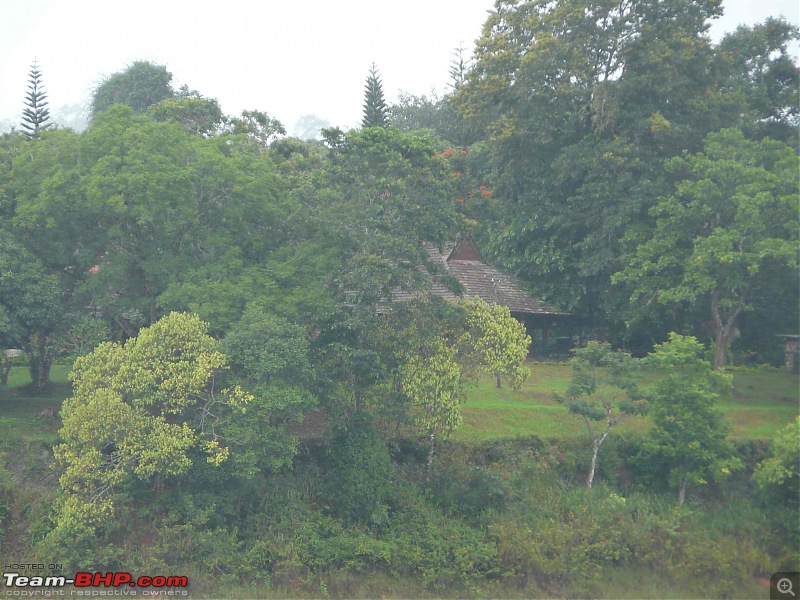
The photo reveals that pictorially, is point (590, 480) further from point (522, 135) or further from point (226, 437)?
point (522, 135)

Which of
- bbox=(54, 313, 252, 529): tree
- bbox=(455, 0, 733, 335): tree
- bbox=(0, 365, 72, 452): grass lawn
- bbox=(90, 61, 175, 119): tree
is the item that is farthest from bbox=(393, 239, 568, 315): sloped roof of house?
bbox=(90, 61, 175, 119): tree

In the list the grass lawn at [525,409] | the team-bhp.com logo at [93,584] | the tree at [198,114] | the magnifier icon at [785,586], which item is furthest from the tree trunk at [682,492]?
the tree at [198,114]

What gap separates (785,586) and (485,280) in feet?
50.9

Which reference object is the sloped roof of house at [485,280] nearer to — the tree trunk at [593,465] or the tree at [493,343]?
the tree at [493,343]

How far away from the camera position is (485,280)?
93.0 feet

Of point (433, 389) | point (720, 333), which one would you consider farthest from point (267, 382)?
point (720, 333)

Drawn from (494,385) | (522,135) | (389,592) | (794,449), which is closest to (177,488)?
(389,592)

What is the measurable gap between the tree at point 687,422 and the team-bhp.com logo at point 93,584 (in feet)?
37.2

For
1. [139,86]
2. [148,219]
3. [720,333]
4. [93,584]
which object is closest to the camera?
[93,584]

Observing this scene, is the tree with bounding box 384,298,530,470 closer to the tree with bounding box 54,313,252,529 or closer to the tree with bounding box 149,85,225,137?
the tree with bounding box 54,313,252,529

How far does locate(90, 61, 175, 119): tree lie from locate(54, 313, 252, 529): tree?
24634mm

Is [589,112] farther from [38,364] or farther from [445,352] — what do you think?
[38,364]

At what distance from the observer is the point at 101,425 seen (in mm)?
15016

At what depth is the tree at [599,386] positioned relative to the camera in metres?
17.9
